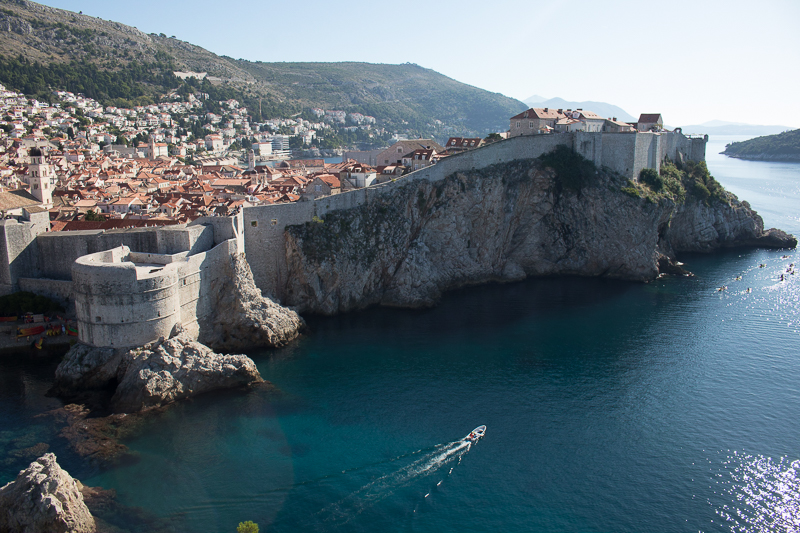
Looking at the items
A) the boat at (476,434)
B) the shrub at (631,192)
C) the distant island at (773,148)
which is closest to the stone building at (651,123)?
the shrub at (631,192)

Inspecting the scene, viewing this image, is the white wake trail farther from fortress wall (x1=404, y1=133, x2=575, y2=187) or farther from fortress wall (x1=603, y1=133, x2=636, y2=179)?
fortress wall (x1=603, y1=133, x2=636, y2=179)

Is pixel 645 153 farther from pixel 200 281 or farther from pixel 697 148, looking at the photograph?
pixel 200 281

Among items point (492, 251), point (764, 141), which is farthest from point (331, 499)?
point (764, 141)

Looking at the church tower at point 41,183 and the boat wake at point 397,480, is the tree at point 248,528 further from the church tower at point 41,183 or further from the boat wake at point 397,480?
the church tower at point 41,183

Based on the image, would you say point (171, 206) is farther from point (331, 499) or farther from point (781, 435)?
point (781, 435)

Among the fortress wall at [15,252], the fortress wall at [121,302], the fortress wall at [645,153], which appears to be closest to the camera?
the fortress wall at [121,302]
